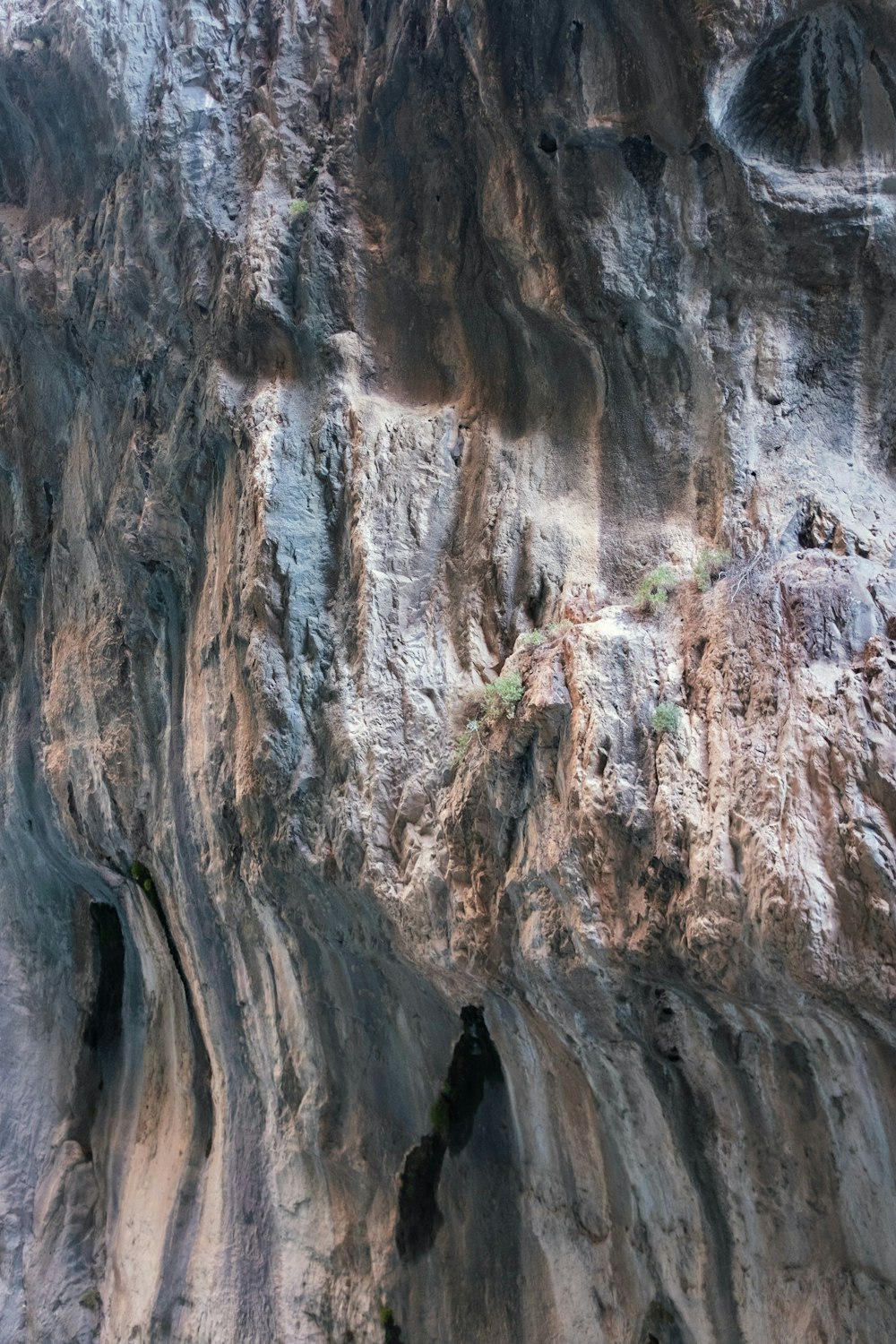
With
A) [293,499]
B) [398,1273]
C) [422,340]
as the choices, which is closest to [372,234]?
[422,340]

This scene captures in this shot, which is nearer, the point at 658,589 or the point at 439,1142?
the point at 658,589

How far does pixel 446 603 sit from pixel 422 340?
193 centimetres

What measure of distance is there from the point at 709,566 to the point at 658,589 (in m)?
0.28

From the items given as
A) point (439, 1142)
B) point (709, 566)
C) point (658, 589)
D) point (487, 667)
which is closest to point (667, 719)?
point (658, 589)

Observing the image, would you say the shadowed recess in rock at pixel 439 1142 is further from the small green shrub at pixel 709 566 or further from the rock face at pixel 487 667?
the small green shrub at pixel 709 566

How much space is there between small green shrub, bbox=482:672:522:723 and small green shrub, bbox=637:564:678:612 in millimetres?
754

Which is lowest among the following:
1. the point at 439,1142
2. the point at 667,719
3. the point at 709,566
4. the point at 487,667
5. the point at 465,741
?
the point at 439,1142

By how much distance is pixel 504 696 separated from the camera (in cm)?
497

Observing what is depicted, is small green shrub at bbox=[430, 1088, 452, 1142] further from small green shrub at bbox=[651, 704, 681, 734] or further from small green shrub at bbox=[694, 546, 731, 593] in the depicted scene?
small green shrub at bbox=[694, 546, 731, 593]

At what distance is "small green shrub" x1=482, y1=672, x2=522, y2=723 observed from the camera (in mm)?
4930

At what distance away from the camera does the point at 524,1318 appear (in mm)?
5578

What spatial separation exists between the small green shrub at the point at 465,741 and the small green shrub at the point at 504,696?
16cm

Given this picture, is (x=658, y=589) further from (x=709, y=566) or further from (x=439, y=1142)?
(x=439, y=1142)

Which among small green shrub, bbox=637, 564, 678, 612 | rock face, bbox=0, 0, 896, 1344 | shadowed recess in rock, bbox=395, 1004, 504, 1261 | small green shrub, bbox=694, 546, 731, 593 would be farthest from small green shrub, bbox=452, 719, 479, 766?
shadowed recess in rock, bbox=395, 1004, 504, 1261
